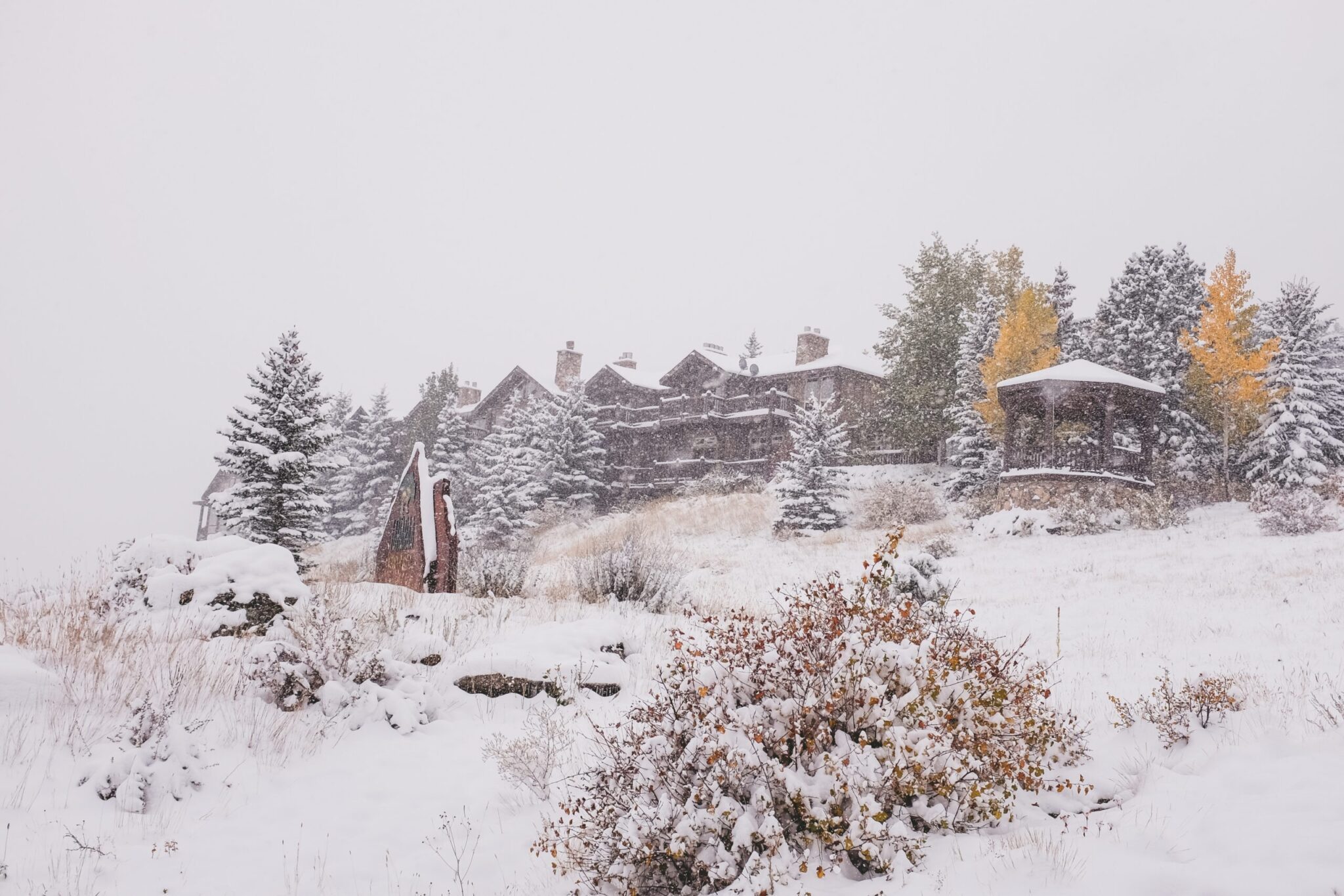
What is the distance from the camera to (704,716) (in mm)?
3721

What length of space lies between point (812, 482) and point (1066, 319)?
1379 cm

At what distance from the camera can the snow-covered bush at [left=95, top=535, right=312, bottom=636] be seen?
24.2 ft

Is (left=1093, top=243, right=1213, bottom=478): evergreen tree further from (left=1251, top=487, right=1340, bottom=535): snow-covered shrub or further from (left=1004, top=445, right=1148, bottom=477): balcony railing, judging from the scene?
(left=1251, top=487, right=1340, bottom=535): snow-covered shrub

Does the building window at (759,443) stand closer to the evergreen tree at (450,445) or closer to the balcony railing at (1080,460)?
the balcony railing at (1080,460)

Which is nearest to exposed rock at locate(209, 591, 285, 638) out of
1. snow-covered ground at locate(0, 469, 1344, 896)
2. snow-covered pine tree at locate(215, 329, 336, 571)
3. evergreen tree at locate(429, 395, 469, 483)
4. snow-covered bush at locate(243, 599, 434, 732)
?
snow-covered ground at locate(0, 469, 1344, 896)

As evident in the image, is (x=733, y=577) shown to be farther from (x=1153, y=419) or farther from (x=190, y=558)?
(x=1153, y=419)

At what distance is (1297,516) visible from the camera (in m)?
17.4

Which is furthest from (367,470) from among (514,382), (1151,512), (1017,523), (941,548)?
(1151,512)

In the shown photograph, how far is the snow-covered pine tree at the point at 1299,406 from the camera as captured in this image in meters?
23.7

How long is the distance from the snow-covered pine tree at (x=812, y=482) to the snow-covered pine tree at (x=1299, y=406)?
492 inches

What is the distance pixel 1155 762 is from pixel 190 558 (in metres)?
8.43

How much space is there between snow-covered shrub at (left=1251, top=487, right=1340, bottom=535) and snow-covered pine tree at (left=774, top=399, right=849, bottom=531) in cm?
1117

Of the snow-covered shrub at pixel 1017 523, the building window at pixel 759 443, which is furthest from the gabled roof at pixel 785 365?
the snow-covered shrub at pixel 1017 523

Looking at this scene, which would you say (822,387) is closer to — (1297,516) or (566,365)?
(566,365)
